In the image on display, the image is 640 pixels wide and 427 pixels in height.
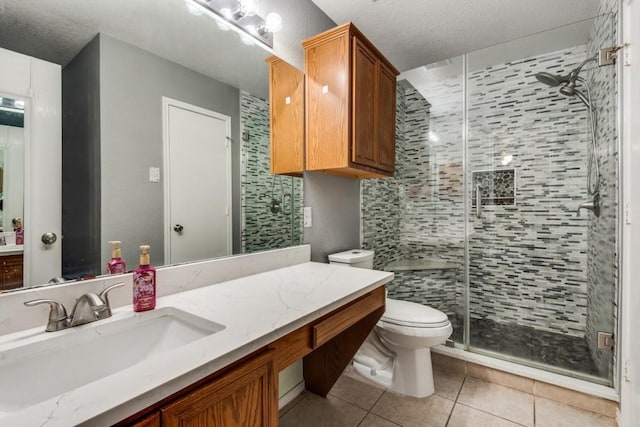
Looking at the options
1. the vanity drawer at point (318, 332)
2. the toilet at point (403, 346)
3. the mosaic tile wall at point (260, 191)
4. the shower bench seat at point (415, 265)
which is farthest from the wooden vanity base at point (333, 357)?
the shower bench seat at point (415, 265)

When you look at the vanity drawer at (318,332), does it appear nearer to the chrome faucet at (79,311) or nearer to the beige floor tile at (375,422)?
the chrome faucet at (79,311)

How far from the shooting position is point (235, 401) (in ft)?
2.29

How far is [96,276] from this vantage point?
37.0 inches

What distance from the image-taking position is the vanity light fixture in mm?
1291

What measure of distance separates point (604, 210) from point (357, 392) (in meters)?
1.89

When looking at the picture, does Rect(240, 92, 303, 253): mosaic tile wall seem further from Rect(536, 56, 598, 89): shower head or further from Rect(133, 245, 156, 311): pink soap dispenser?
Rect(536, 56, 598, 89): shower head

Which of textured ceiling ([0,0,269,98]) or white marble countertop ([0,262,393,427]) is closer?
white marble countertop ([0,262,393,427])

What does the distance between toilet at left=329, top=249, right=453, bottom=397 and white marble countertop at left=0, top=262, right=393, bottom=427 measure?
47 cm

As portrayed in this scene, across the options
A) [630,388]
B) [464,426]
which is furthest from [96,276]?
[630,388]

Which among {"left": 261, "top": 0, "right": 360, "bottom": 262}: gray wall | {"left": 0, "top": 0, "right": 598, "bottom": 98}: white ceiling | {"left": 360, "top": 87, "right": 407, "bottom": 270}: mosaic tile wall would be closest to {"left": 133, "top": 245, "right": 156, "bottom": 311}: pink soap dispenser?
{"left": 0, "top": 0, "right": 598, "bottom": 98}: white ceiling

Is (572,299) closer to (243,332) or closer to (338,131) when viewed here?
(338,131)

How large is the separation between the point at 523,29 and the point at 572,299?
6.77ft

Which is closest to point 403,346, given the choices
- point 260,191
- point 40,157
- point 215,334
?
point 260,191

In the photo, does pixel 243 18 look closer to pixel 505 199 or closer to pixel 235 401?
pixel 235 401
